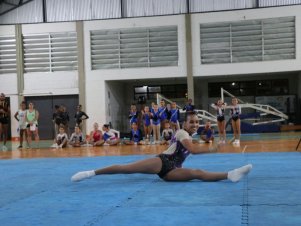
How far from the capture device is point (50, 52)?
2503 cm

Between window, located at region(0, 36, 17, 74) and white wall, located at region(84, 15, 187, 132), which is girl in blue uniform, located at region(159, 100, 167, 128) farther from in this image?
window, located at region(0, 36, 17, 74)

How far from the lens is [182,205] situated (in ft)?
15.8

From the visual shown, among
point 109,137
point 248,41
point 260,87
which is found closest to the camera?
point 109,137

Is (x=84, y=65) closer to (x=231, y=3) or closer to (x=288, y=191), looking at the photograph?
(x=231, y=3)

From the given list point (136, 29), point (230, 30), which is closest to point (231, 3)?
point (230, 30)

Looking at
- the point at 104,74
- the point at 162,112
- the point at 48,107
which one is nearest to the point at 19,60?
the point at 48,107

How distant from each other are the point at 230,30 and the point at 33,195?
1959 cm

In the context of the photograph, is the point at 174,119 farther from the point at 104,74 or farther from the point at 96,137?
the point at 104,74

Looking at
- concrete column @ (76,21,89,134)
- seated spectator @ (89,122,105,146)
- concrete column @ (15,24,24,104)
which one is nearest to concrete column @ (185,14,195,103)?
concrete column @ (76,21,89,134)

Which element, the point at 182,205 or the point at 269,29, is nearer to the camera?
the point at 182,205

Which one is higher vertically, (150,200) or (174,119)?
(174,119)

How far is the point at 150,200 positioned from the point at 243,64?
1928cm

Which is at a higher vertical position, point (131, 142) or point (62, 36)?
point (62, 36)

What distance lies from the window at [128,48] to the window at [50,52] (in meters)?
1.36
